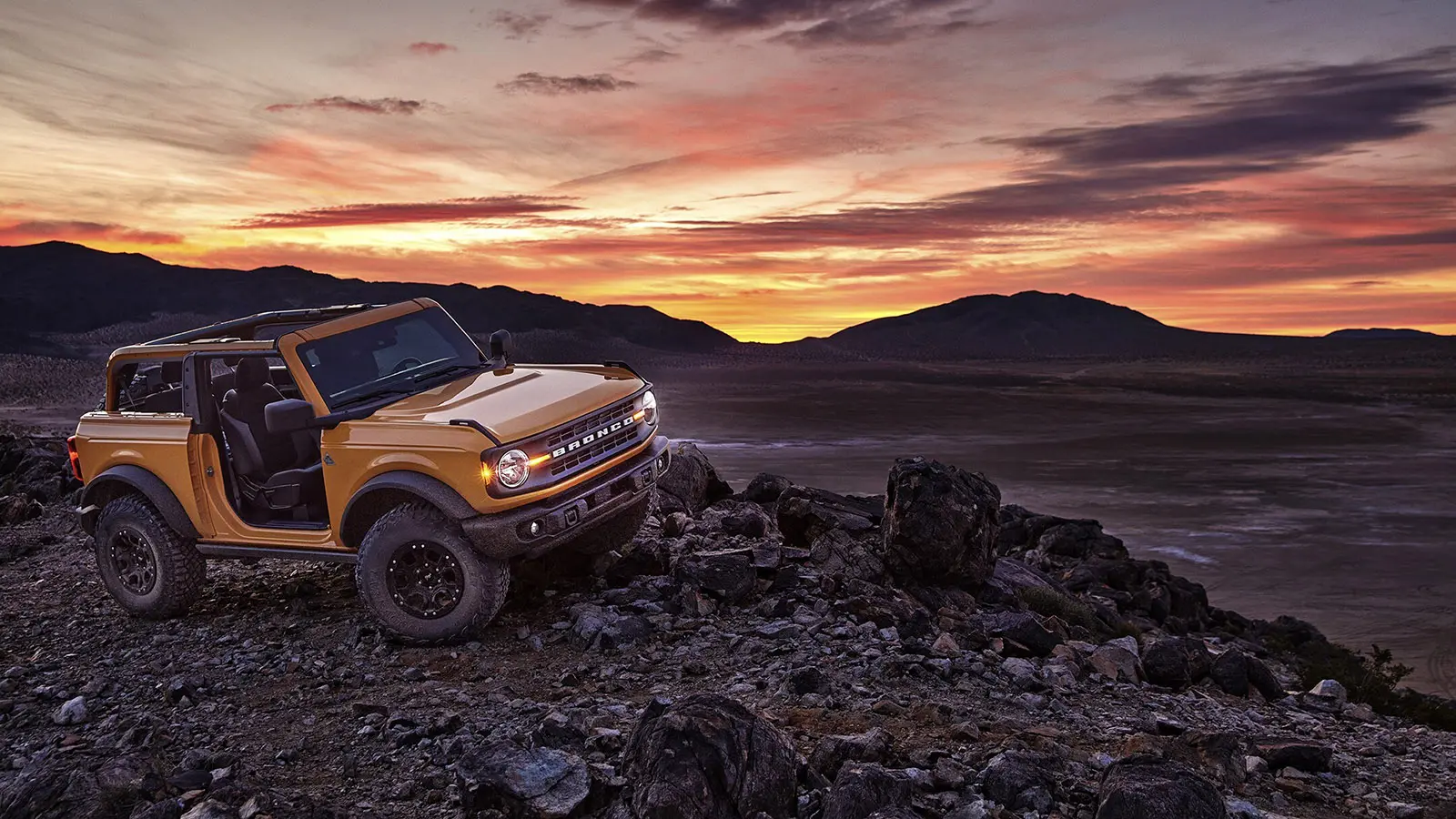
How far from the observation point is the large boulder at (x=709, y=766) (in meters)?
5.23

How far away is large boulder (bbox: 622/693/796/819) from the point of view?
5227 mm

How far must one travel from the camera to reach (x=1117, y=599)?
15.9 m

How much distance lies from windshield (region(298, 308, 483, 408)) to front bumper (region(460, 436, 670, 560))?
1684 millimetres

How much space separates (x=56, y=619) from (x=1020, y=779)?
936 centimetres

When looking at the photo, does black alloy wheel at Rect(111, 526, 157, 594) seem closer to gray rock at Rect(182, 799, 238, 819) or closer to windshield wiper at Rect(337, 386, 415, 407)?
windshield wiper at Rect(337, 386, 415, 407)

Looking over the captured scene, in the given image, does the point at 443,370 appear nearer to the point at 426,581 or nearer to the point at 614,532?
the point at 426,581

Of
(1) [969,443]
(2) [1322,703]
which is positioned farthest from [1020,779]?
(1) [969,443]

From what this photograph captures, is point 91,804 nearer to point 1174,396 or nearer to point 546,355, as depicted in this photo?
point 1174,396

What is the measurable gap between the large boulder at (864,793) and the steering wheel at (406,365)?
5557 mm

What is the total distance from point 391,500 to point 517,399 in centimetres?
125

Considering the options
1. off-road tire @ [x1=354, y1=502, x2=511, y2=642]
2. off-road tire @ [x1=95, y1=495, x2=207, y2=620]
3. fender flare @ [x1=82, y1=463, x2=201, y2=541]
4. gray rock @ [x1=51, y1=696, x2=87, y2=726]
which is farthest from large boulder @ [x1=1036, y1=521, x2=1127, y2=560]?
gray rock @ [x1=51, y1=696, x2=87, y2=726]

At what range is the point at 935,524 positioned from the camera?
34.8ft

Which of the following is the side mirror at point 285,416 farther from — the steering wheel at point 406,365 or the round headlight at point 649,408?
the round headlight at point 649,408

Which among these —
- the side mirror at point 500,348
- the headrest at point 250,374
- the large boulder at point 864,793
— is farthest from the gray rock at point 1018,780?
the headrest at point 250,374
